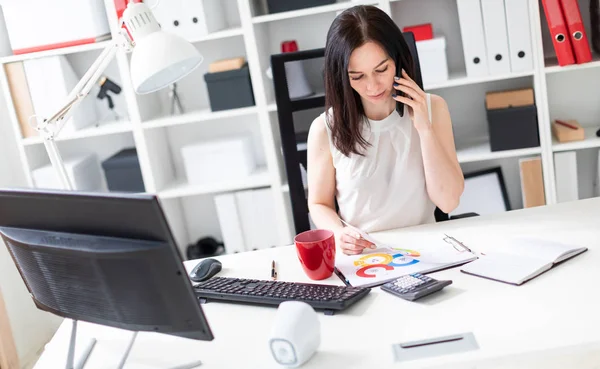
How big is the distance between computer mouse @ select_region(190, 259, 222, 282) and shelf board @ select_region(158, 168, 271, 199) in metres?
1.47

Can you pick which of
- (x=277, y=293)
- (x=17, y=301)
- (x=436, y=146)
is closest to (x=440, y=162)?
(x=436, y=146)

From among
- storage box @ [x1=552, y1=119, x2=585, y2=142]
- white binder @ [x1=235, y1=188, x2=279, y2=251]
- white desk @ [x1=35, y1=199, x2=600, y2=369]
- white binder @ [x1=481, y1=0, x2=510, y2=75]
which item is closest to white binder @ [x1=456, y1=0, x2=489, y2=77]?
white binder @ [x1=481, y1=0, x2=510, y2=75]

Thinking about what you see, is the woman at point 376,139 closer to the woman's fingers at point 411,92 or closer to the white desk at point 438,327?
the woman's fingers at point 411,92

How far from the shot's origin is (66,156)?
3.61 metres

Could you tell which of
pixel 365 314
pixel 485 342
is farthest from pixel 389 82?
pixel 485 342

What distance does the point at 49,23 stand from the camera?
3.15 meters

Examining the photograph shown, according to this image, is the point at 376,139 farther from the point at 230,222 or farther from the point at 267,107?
the point at 230,222

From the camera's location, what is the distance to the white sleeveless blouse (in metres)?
2.04

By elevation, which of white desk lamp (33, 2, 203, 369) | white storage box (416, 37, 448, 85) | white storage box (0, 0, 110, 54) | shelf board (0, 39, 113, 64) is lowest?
white storage box (416, 37, 448, 85)

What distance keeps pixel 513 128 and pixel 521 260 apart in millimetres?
1651

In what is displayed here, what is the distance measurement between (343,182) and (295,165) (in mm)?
175

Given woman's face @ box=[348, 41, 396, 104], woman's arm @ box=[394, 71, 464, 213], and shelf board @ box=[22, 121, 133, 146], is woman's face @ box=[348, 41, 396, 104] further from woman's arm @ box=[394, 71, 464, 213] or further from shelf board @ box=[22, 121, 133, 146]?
shelf board @ box=[22, 121, 133, 146]

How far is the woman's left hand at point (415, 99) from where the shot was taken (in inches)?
75.0

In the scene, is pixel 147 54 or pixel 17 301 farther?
pixel 17 301
